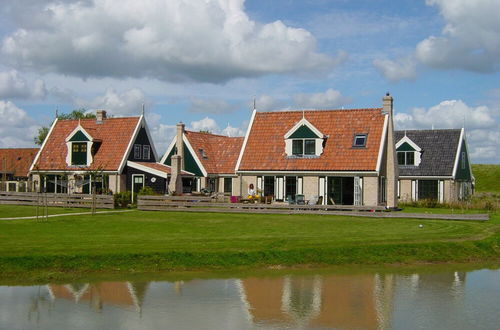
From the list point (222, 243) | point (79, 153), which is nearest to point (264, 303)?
point (222, 243)

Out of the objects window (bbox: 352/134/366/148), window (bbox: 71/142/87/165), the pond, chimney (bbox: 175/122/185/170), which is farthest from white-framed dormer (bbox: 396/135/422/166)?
the pond

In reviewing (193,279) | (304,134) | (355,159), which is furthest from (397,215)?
(193,279)

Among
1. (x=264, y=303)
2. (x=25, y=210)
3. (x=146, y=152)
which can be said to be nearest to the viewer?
(x=264, y=303)

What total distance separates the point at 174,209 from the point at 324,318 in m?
24.7

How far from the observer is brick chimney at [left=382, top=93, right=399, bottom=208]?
41781mm

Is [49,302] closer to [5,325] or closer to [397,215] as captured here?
[5,325]

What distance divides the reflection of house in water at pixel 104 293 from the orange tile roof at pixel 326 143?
24.3m

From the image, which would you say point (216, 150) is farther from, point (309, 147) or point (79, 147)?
point (309, 147)

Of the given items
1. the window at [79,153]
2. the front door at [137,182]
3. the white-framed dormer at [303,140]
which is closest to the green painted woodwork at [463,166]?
the white-framed dormer at [303,140]

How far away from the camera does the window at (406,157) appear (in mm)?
52000

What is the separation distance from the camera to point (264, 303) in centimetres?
1633

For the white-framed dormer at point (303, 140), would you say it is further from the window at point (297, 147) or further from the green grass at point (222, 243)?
the green grass at point (222, 243)

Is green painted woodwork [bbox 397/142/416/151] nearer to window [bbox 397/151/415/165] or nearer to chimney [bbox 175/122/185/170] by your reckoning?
window [bbox 397/151/415/165]

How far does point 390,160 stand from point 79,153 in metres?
25.3
